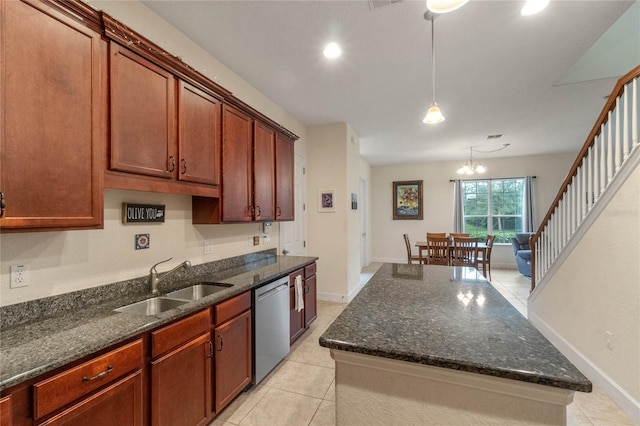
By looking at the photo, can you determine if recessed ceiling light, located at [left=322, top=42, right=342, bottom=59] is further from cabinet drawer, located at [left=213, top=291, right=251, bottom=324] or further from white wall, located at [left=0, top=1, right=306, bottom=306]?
cabinet drawer, located at [left=213, top=291, right=251, bottom=324]

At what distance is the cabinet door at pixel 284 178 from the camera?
3082 mm

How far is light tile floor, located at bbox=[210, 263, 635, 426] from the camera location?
1.89 m

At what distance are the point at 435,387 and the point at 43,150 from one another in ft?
6.00

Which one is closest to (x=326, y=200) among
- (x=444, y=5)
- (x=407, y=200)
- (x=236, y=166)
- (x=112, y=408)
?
(x=236, y=166)

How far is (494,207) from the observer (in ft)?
22.9

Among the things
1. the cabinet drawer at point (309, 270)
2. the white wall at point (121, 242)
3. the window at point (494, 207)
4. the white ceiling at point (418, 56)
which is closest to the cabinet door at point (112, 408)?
the white wall at point (121, 242)

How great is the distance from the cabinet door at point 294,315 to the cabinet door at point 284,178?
684mm

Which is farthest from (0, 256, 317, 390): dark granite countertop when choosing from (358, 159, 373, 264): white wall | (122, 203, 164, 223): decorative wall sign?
(358, 159, 373, 264): white wall

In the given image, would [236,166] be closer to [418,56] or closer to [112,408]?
[112,408]

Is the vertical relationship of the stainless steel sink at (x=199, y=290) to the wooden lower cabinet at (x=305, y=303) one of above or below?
above

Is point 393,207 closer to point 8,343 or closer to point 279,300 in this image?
point 279,300

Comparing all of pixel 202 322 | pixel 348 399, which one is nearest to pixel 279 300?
pixel 202 322

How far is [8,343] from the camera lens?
43.8 inches

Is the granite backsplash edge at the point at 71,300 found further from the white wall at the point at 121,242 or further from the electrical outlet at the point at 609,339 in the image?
the electrical outlet at the point at 609,339
